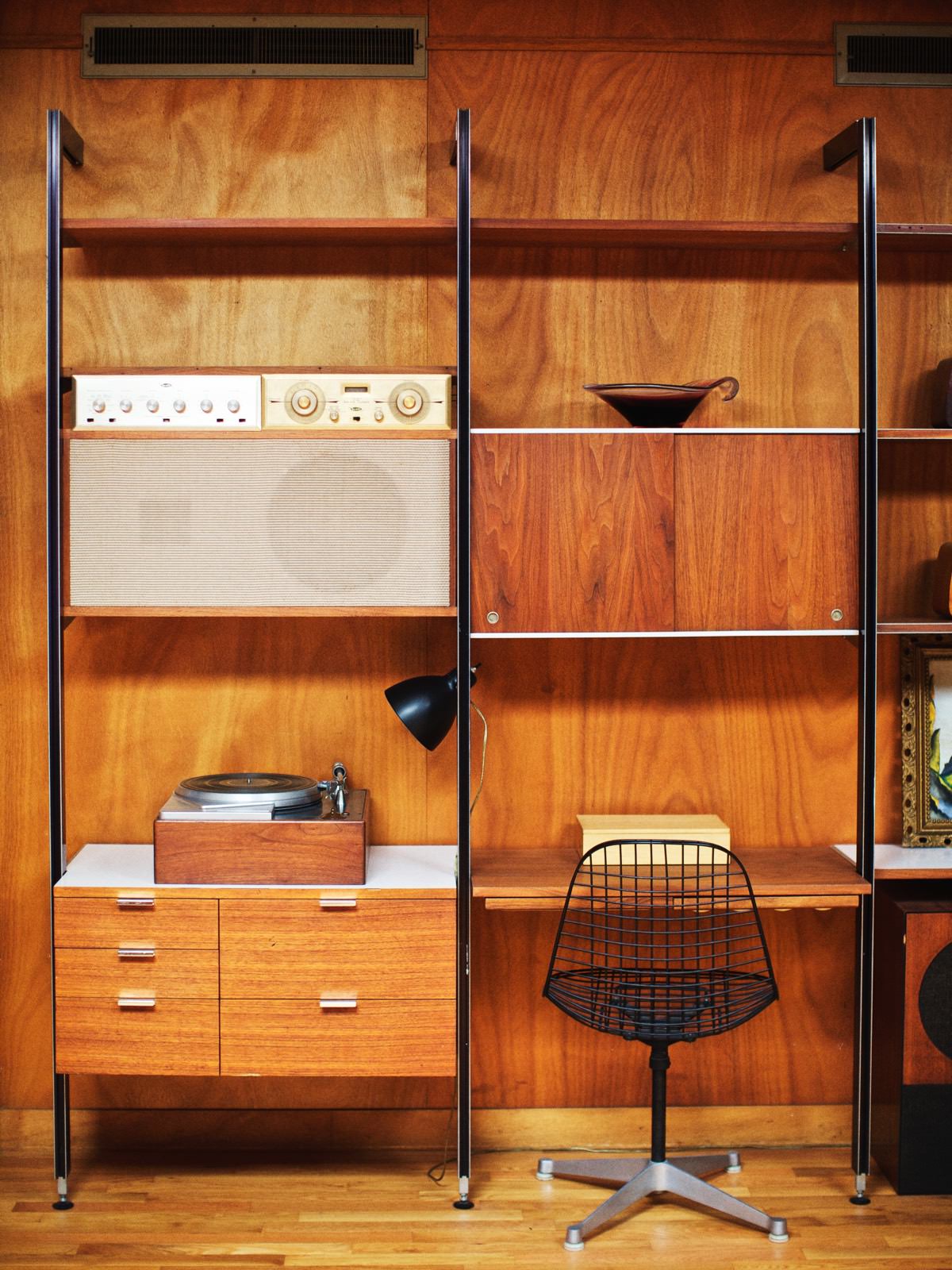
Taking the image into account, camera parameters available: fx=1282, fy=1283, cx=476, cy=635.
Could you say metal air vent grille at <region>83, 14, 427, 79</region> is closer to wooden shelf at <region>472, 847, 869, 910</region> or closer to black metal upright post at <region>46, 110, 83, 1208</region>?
black metal upright post at <region>46, 110, 83, 1208</region>

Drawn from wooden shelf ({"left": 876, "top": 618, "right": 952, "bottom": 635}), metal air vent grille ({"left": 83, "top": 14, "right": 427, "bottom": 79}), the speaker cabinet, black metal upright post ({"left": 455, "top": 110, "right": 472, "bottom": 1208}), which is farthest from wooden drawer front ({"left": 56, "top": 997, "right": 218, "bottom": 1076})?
metal air vent grille ({"left": 83, "top": 14, "right": 427, "bottom": 79})

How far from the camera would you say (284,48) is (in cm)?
297

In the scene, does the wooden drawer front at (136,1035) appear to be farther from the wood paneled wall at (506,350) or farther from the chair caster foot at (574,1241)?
the chair caster foot at (574,1241)

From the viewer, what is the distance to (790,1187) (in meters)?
2.87

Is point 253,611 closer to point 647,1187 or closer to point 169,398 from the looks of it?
point 169,398

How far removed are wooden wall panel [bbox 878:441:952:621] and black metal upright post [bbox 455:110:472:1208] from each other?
1056mm

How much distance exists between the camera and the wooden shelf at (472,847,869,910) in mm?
2709

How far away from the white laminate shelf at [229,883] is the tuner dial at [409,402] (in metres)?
0.98

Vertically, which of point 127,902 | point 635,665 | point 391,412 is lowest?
point 127,902

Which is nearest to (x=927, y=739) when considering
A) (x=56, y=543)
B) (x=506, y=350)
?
(x=506, y=350)

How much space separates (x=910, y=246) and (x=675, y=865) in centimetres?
154

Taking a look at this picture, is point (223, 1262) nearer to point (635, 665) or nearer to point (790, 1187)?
point (790, 1187)

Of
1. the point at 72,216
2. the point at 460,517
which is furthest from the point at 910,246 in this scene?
the point at 72,216

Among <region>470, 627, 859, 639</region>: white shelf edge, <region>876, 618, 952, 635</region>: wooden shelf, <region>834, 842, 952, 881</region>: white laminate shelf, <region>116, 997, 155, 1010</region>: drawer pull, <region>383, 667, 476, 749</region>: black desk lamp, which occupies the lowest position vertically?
<region>116, 997, 155, 1010</region>: drawer pull
